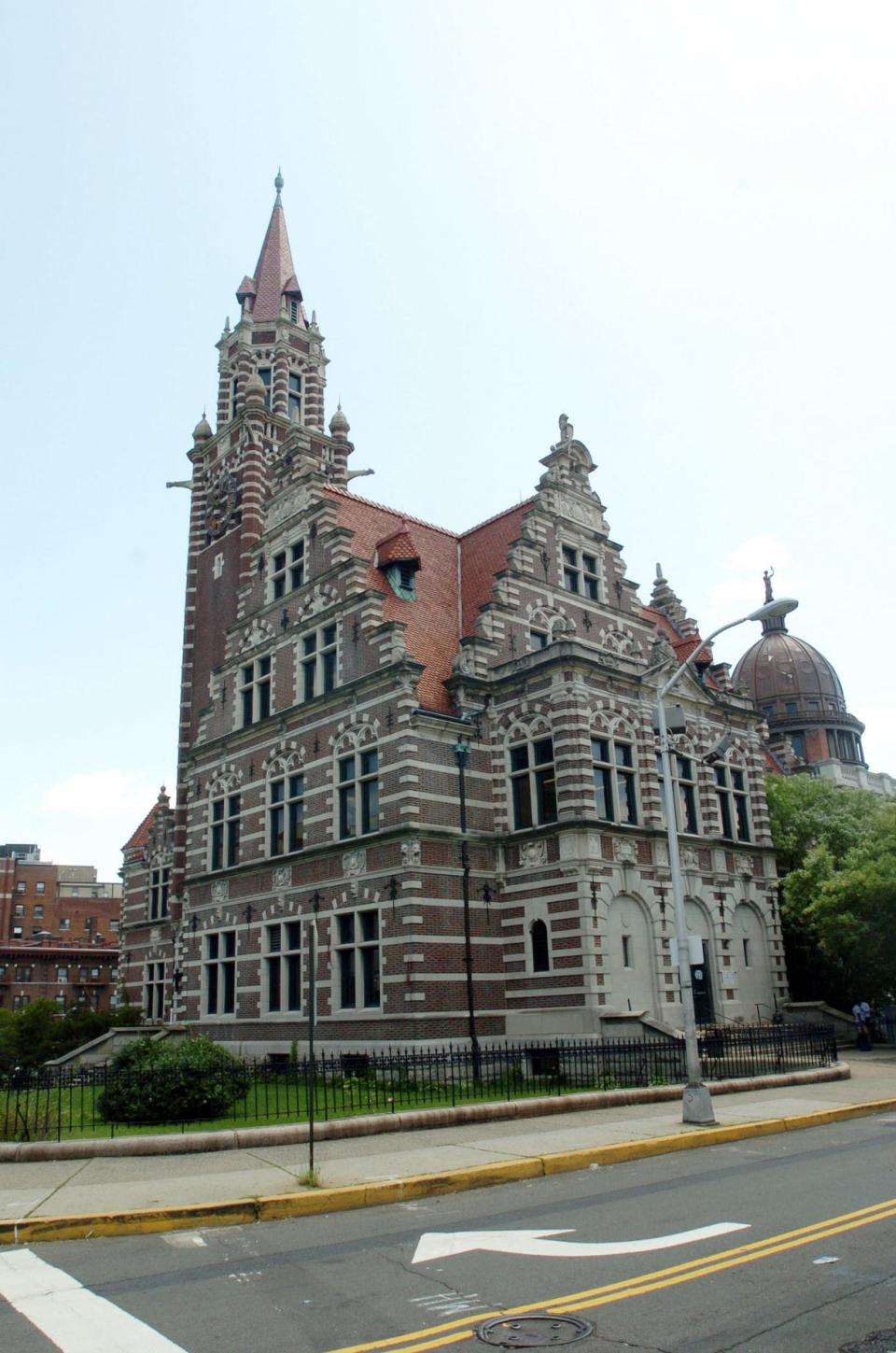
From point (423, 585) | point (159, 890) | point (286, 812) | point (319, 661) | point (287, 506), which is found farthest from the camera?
point (159, 890)

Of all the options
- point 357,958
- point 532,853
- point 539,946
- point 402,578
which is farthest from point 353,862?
point 402,578

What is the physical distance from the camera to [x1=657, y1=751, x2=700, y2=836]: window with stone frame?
112 ft

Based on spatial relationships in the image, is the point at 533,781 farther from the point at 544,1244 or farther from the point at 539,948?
the point at 544,1244

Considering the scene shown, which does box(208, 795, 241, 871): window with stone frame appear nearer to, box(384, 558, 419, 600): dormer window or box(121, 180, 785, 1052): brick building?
box(121, 180, 785, 1052): brick building

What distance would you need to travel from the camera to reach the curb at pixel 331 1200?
11180mm

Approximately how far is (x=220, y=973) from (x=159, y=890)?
1634 centimetres

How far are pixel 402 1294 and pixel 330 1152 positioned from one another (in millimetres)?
7416

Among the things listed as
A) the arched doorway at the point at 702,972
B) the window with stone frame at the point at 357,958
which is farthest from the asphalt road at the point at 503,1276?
the arched doorway at the point at 702,972

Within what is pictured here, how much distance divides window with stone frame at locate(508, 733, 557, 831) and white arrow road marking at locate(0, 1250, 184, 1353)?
2212 centimetres

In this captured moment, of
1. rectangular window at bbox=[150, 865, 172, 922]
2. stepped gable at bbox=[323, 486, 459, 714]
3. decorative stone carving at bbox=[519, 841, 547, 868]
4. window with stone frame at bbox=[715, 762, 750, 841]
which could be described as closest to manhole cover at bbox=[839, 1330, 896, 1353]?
decorative stone carving at bbox=[519, 841, 547, 868]

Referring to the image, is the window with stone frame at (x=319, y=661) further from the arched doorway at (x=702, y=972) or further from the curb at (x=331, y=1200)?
the curb at (x=331, y=1200)

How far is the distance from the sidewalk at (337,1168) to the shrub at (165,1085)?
2.73 meters

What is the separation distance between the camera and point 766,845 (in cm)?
3716

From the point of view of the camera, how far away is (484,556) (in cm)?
3784
